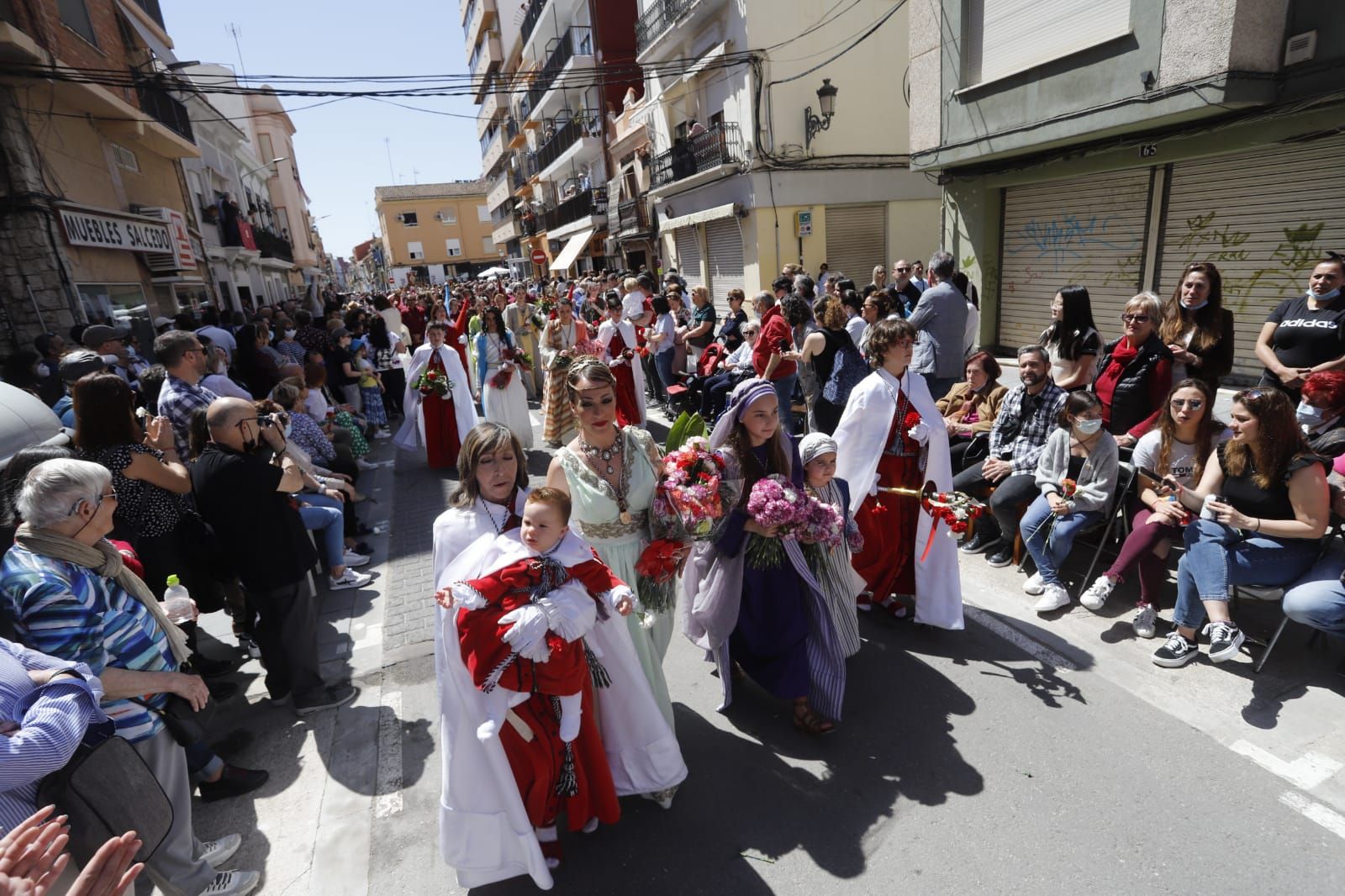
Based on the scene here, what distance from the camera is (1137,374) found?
4930 mm

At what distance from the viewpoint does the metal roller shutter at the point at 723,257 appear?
62.5 ft

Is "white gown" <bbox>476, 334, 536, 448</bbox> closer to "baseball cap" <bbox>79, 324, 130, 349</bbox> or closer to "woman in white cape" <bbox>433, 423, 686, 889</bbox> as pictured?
"baseball cap" <bbox>79, 324, 130, 349</bbox>

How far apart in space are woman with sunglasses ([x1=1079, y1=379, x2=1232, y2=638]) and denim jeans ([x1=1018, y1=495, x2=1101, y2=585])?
266 millimetres

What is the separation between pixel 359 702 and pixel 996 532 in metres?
4.90

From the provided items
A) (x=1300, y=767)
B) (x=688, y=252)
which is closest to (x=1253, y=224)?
(x=1300, y=767)

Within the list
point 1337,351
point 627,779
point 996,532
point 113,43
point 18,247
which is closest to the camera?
point 627,779

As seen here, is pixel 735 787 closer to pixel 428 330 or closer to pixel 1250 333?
pixel 428 330

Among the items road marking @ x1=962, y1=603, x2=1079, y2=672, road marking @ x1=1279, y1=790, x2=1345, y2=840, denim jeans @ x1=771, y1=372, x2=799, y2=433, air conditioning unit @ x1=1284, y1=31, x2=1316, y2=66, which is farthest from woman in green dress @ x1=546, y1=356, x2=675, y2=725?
air conditioning unit @ x1=1284, y1=31, x2=1316, y2=66

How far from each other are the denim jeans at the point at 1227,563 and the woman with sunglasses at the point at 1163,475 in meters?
0.21

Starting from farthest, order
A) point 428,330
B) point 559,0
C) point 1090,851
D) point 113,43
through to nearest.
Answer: point 559,0, point 113,43, point 428,330, point 1090,851

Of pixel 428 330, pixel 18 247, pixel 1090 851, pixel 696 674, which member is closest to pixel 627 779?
pixel 696 674

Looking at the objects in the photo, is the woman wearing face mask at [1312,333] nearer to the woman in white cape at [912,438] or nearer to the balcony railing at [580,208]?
the woman in white cape at [912,438]

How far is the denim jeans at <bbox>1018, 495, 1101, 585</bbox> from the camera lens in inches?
179

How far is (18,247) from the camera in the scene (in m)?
9.94
